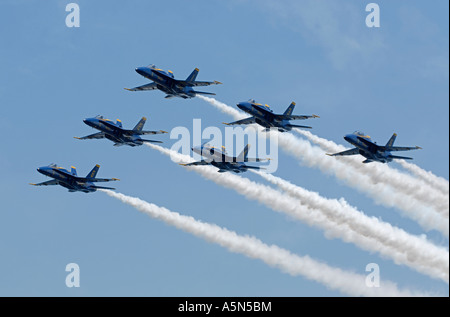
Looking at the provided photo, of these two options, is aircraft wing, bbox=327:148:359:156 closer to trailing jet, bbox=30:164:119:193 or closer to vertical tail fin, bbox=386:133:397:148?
vertical tail fin, bbox=386:133:397:148

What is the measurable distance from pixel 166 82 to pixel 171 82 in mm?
794

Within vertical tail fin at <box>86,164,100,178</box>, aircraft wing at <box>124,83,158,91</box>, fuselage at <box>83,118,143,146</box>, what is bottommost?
vertical tail fin at <box>86,164,100,178</box>

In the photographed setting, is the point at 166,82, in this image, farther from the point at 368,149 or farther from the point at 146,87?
the point at 368,149

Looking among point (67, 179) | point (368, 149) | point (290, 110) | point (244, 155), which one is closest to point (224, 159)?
point (244, 155)

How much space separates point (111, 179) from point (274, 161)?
25742 mm

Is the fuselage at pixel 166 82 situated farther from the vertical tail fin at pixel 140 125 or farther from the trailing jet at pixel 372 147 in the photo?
the trailing jet at pixel 372 147

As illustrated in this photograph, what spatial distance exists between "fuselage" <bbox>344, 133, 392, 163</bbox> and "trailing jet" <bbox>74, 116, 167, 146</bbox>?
2997 cm

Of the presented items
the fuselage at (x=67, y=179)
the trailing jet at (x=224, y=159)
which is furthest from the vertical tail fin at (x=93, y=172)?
the trailing jet at (x=224, y=159)

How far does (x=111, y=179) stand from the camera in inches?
5984

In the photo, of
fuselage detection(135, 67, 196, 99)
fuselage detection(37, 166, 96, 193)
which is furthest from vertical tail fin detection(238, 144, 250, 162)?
fuselage detection(37, 166, 96, 193)

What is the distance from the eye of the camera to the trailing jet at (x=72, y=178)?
152 metres

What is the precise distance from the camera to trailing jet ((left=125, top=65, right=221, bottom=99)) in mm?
152250
